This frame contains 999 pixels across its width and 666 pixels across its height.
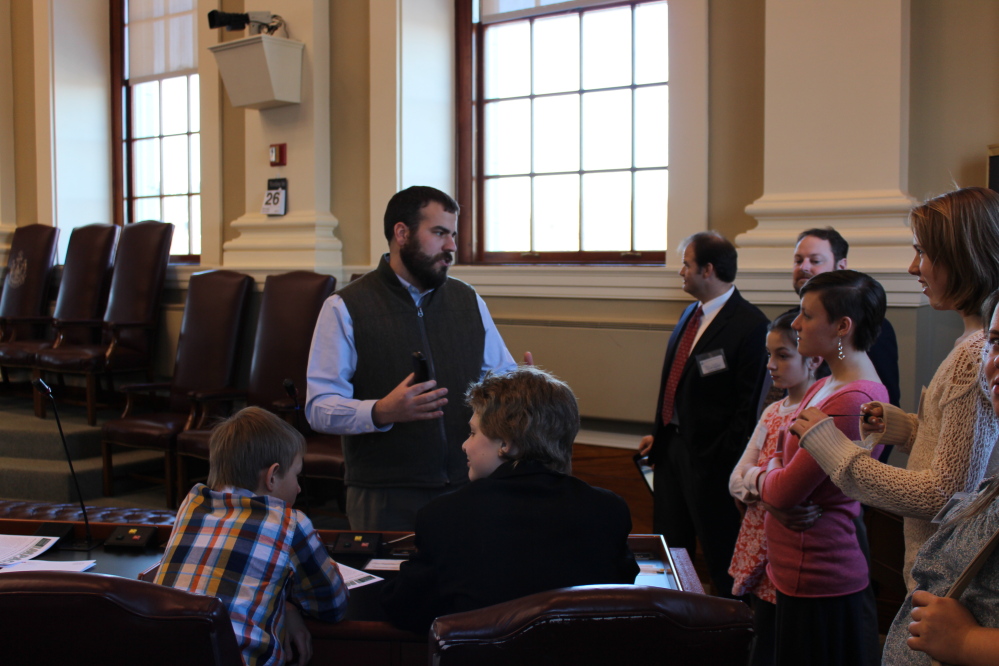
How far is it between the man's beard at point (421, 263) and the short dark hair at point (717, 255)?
3.21 feet

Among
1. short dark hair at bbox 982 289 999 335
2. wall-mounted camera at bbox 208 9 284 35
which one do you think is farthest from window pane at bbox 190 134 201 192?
short dark hair at bbox 982 289 999 335

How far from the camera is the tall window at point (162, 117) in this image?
5645mm

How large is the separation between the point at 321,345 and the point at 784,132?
201 cm

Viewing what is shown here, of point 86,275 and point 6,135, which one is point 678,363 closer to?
point 86,275

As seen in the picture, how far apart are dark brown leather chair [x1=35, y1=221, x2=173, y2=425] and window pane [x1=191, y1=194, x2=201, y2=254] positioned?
1.91 ft

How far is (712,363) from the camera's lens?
2752 millimetres

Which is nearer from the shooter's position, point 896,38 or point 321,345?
point 321,345

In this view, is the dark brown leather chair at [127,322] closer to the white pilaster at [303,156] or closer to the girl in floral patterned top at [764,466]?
the white pilaster at [303,156]

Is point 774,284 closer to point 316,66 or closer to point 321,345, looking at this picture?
point 321,345

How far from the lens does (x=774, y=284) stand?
10.5 ft

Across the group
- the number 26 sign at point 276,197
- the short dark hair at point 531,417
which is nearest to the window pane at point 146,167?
the number 26 sign at point 276,197

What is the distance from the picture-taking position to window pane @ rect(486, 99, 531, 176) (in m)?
4.30

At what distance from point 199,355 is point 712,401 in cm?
289

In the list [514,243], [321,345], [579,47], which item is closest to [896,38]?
[579,47]
